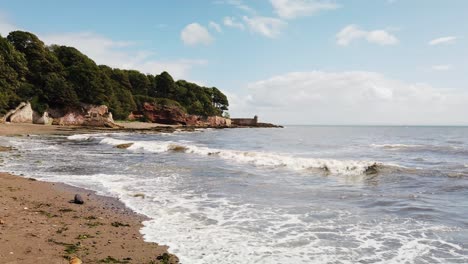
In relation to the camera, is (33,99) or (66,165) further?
(33,99)

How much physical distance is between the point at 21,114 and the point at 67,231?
5633 cm

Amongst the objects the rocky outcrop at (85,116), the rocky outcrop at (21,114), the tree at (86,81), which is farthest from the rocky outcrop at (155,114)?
the rocky outcrop at (21,114)

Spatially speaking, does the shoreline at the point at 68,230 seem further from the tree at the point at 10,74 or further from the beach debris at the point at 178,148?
the tree at the point at 10,74

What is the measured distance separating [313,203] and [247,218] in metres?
2.76

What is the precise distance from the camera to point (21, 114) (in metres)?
54.9

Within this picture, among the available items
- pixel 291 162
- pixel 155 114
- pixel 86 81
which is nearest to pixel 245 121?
pixel 155 114

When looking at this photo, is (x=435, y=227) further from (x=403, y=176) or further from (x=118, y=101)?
(x=118, y=101)

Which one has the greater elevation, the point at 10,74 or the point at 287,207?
the point at 10,74

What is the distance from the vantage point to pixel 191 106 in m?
113

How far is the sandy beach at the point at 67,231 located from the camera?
577cm

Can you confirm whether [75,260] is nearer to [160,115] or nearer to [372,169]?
[372,169]

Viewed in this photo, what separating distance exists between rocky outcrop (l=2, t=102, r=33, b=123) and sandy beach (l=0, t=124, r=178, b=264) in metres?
50.0

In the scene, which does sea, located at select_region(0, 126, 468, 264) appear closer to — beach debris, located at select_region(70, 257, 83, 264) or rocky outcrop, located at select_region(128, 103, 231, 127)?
beach debris, located at select_region(70, 257, 83, 264)

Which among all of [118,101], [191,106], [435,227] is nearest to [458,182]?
[435,227]
